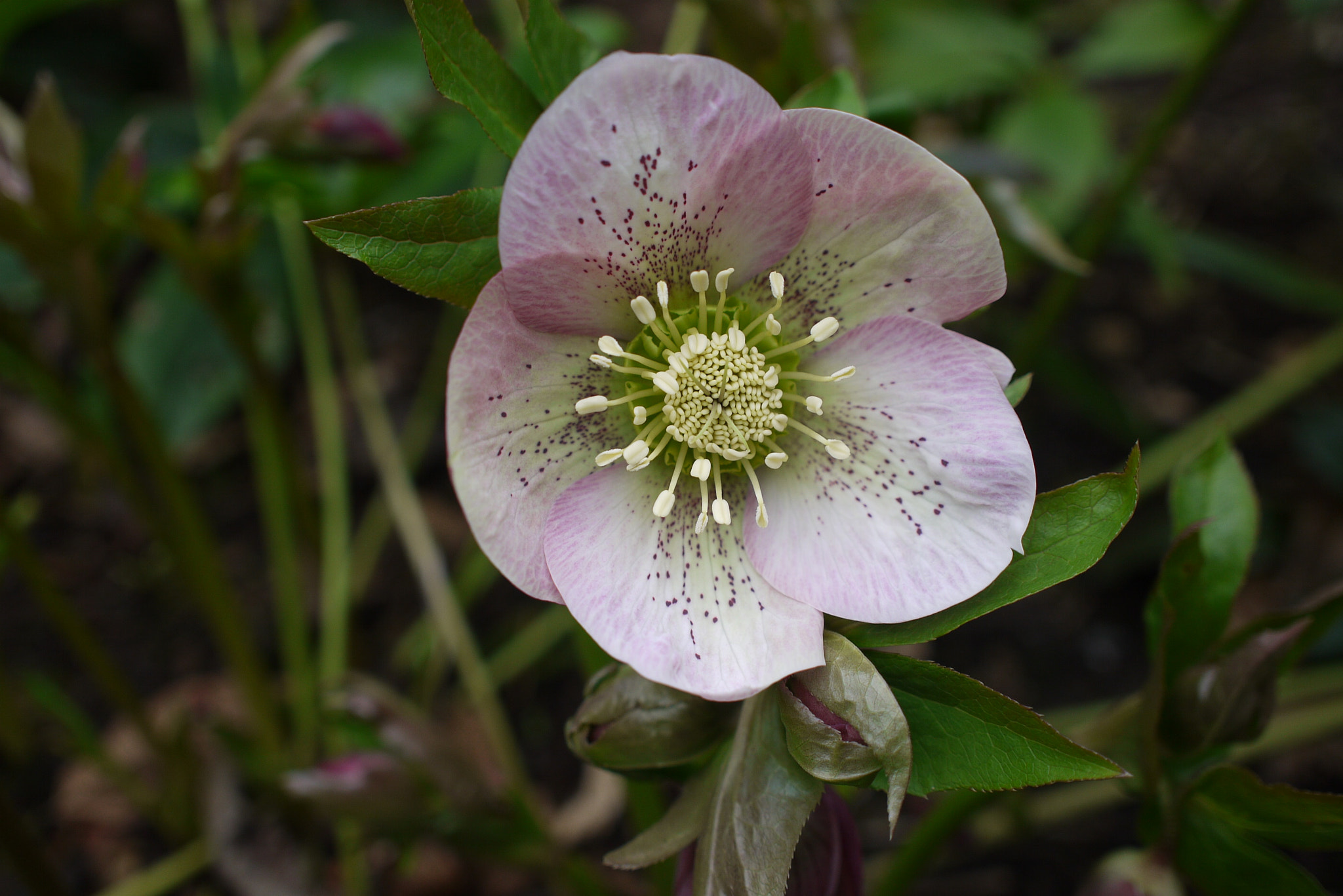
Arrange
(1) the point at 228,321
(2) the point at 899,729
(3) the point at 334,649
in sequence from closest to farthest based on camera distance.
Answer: (2) the point at 899,729 < (1) the point at 228,321 < (3) the point at 334,649

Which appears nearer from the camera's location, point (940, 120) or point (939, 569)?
point (939, 569)

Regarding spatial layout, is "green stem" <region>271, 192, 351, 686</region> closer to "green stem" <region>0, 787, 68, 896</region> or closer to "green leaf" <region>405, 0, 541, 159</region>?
"green stem" <region>0, 787, 68, 896</region>

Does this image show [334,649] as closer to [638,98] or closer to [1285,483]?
[638,98]

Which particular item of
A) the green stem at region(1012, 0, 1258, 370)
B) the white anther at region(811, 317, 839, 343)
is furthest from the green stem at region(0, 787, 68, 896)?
the green stem at region(1012, 0, 1258, 370)

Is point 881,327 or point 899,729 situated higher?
point 881,327

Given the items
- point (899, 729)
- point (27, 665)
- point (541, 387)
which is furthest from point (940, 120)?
point (27, 665)
